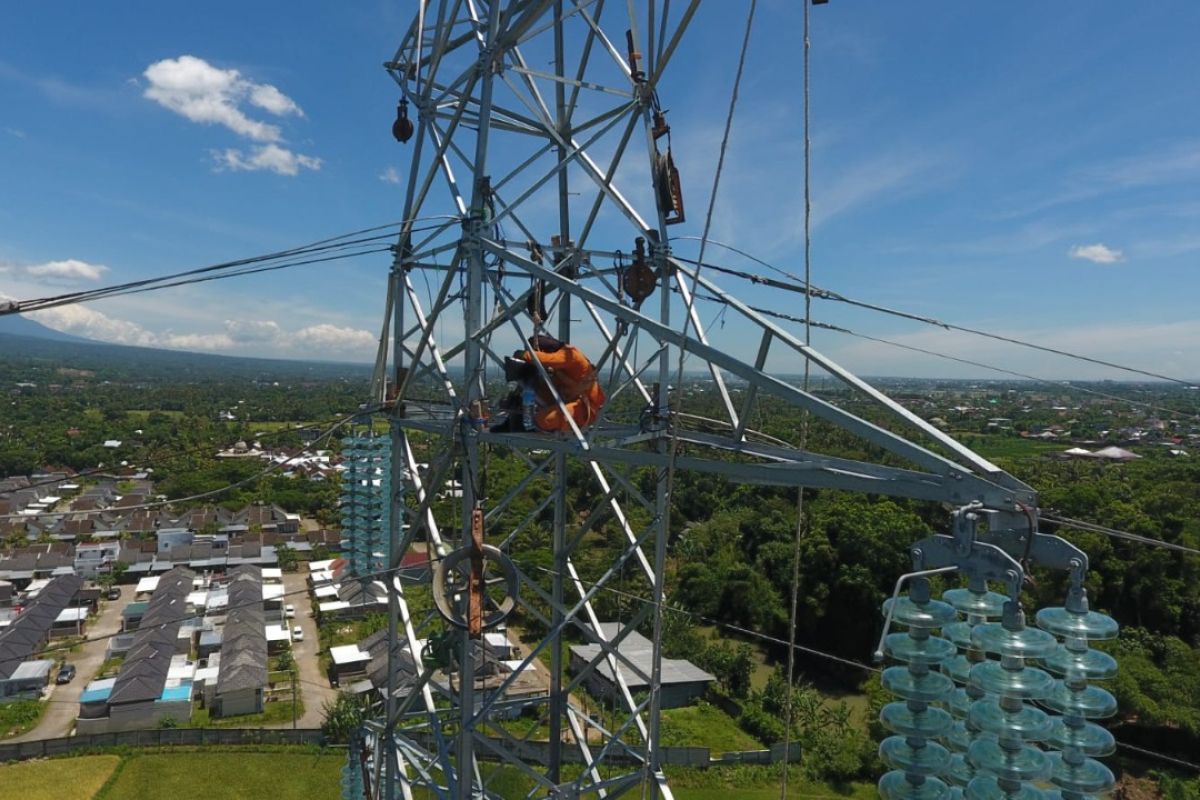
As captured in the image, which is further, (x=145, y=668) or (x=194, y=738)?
(x=145, y=668)

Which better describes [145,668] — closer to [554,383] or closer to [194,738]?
[194,738]

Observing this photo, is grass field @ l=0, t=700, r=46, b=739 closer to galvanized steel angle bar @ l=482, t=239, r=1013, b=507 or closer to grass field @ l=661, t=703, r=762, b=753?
grass field @ l=661, t=703, r=762, b=753

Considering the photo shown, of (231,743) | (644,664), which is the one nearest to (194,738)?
(231,743)

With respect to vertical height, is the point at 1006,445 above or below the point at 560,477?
below

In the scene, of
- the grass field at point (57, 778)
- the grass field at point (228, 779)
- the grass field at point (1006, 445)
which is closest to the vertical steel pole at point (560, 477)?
the grass field at point (228, 779)

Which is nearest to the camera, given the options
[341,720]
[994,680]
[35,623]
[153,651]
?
[994,680]

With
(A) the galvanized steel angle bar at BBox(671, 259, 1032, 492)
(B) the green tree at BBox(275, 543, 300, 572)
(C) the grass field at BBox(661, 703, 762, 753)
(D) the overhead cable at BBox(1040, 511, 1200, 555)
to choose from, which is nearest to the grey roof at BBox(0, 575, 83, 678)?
(B) the green tree at BBox(275, 543, 300, 572)
